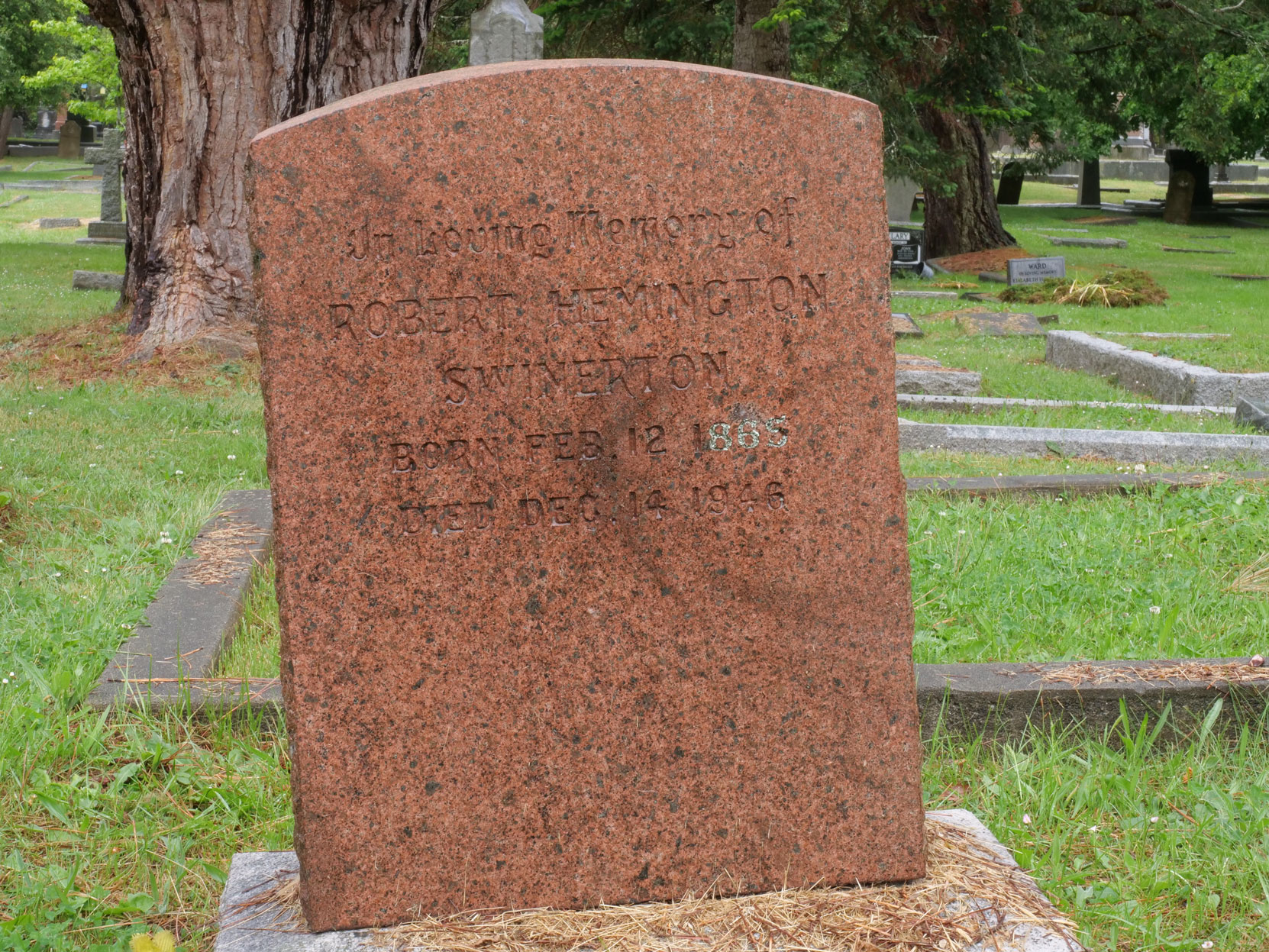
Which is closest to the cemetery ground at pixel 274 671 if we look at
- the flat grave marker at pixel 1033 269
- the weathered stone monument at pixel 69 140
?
the flat grave marker at pixel 1033 269

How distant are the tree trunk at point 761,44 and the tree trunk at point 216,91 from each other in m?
5.98

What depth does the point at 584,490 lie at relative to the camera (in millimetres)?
2410

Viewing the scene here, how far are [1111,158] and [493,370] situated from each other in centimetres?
5308

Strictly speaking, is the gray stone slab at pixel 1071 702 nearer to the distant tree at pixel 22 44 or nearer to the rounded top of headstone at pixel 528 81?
the rounded top of headstone at pixel 528 81

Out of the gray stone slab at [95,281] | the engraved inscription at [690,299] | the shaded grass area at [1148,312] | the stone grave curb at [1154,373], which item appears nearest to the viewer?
the engraved inscription at [690,299]

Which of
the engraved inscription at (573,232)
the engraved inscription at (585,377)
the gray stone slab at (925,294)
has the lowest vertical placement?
the gray stone slab at (925,294)

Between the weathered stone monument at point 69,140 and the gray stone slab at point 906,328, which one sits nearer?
the gray stone slab at point 906,328

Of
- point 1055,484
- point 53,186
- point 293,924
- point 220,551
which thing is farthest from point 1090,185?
point 293,924

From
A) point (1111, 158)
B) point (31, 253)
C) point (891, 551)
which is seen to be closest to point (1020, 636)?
point (891, 551)

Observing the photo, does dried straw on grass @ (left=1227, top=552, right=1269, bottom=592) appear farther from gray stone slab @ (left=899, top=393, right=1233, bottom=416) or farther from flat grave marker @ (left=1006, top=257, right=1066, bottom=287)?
flat grave marker @ (left=1006, top=257, right=1066, bottom=287)

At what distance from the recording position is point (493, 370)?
7.73ft

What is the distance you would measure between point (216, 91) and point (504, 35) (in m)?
2.00

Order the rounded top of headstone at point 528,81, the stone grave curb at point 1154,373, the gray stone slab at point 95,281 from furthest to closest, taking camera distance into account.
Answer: the gray stone slab at point 95,281 → the stone grave curb at point 1154,373 → the rounded top of headstone at point 528,81

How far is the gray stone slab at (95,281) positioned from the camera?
13656 mm
